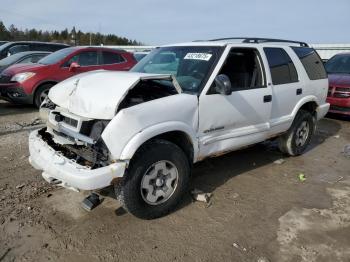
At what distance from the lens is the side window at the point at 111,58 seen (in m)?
9.25

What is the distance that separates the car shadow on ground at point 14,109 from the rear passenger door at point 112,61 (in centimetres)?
216

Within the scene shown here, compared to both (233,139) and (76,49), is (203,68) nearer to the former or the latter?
(233,139)

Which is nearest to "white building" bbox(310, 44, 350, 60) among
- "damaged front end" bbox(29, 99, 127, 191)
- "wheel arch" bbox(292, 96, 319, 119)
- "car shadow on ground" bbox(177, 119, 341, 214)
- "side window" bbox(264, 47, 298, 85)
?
"car shadow on ground" bbox(177, 119, 341, 214)

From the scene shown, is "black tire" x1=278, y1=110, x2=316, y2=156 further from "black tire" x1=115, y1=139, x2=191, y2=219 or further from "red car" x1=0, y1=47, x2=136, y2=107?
"red car" x1=0, y1=47, x2=136, y2=107

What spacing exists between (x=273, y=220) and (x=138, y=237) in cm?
147


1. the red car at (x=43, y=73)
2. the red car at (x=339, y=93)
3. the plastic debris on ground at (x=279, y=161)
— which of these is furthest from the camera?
the red car at (x=339, y=93)

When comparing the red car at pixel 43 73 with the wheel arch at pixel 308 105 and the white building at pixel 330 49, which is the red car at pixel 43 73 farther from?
the white building at pixel 330 49

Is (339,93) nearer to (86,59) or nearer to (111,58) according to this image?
(111,58)

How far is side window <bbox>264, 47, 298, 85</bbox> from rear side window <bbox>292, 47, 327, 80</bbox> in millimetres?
389

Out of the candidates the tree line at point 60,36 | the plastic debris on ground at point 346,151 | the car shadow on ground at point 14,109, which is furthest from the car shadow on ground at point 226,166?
the tree line at point 60,36

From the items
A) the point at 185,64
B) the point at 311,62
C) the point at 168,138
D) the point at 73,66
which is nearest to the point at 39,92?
the point at 73,66

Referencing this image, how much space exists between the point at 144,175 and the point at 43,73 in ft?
19.3

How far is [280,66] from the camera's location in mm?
4992

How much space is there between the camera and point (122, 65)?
9438 mm
